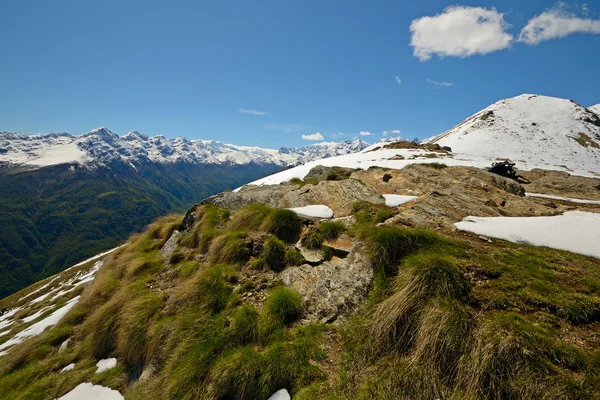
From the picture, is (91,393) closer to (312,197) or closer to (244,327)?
(244,327)

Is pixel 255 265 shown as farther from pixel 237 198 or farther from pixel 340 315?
pixel 237 198

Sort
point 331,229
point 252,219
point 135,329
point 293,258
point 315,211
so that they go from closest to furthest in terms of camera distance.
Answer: point 135,329 → point 293,258 → point 331,229 → point 252,219 → point 315,211

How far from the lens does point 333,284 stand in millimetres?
7715

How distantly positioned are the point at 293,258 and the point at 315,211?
3.61 metres

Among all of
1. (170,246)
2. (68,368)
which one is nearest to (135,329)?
(68,368)

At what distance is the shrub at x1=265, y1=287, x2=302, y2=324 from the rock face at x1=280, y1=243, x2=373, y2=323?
0.97ft

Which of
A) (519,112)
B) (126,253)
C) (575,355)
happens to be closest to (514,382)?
(575,355)

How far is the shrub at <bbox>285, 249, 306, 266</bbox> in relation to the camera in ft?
30.6

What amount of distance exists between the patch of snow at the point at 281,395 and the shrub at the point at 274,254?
13.5 ft

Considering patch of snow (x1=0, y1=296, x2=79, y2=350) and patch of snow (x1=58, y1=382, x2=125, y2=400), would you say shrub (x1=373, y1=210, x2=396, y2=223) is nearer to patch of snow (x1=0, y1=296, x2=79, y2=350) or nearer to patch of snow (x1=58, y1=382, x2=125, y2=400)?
patch of snow (x1=58, y1=382, x2=125, y2=400)

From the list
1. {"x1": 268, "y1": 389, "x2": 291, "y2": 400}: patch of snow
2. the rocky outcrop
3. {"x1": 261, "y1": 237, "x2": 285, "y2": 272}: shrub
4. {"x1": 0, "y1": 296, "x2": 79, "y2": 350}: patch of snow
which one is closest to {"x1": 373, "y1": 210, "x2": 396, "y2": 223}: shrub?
the rocky outcrop

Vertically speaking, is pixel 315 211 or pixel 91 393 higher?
pixel 315 211

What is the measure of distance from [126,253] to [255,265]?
8.94 m

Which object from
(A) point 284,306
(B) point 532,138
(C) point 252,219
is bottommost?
(A) point 284,306
